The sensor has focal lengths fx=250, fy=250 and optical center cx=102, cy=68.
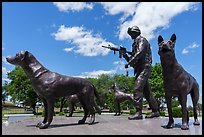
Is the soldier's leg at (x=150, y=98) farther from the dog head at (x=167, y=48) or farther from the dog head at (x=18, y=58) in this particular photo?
the dog head at (x=18, y=58)

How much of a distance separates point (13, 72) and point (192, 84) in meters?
40.6

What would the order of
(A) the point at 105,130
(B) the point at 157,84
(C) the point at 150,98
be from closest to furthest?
(A) the point at 105,130 < (C) the point at 150,98 < (B) the point at 157,84

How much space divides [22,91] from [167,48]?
3901 centimetres

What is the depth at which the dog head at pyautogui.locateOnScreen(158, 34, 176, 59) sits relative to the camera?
19.6ft

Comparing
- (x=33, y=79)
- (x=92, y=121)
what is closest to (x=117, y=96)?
(x=92, y=121)

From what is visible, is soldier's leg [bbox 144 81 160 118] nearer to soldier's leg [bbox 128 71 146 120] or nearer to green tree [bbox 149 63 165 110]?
soldier's leg [bbox 128 71 146 120]

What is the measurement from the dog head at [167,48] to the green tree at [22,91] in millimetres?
37131

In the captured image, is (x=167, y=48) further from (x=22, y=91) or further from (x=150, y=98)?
(x=22, y=91)

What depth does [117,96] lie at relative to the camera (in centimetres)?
1290

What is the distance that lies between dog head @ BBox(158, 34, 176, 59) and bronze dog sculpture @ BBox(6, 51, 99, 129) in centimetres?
241

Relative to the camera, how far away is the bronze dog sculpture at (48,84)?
6.57 m

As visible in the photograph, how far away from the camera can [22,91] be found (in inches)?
1645

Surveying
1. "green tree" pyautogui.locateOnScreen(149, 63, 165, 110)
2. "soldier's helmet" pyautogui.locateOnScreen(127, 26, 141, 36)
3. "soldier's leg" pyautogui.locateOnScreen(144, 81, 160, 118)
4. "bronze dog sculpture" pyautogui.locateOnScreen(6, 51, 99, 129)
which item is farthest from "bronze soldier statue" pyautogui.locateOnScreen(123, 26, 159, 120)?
"green tree" pyautogui.locateOnScreen(149, 63, 165, 110)

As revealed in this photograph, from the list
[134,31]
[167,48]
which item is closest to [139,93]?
[134,31]
